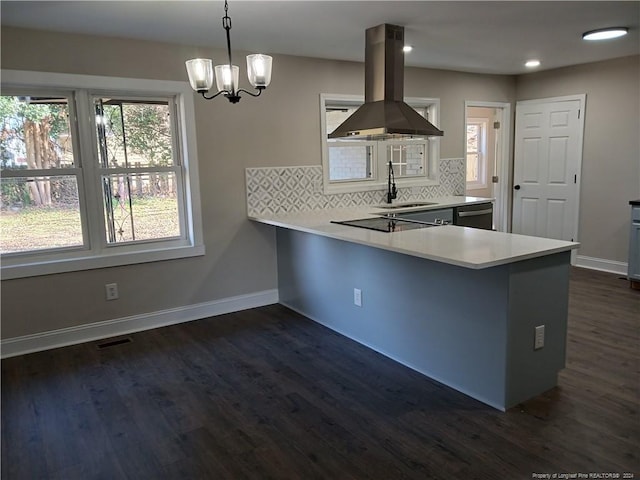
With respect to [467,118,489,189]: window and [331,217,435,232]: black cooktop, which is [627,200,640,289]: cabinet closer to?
[331,217,435,232]: black cooktop

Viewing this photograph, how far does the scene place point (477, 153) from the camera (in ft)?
25.9

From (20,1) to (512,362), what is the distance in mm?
3337

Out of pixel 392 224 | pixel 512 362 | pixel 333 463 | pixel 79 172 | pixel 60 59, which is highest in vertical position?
pixel 60 59

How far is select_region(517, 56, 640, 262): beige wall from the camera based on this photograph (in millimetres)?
5016

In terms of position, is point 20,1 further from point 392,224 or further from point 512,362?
point 512,362

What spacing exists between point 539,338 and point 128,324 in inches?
119

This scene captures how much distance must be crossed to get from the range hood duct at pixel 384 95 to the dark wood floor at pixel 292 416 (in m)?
1.56

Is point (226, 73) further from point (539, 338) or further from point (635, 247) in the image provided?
point (635, 247)

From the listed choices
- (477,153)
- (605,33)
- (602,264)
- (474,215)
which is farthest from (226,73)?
(477,153)

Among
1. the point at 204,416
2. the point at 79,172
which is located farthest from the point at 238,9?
the point at 204,416

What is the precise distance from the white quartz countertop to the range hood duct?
690 mm

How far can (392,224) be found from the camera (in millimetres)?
3598

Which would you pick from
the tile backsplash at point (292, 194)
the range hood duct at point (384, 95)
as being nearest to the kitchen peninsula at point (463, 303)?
the range hood duct at point (384, 95)

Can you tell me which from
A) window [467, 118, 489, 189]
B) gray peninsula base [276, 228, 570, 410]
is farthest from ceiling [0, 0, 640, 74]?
window [467, 118, 489, 189]
